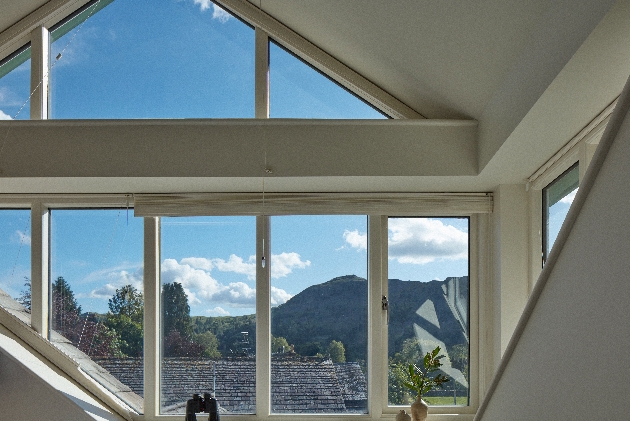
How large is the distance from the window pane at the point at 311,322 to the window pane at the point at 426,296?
233 mm

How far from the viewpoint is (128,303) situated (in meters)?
4.22

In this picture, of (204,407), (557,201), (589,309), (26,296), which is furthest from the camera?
(26,296)

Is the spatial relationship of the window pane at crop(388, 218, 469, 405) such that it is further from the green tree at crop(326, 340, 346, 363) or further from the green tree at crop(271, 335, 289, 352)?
the green tree at crop(271, 335, 289, 352)

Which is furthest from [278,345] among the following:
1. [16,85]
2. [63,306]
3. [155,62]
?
[16,85]

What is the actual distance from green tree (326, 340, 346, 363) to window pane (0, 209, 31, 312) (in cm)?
190

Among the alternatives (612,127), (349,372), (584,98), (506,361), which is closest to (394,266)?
(349,372)

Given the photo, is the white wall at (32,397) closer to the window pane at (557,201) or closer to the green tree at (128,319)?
the green tree at (128,319)

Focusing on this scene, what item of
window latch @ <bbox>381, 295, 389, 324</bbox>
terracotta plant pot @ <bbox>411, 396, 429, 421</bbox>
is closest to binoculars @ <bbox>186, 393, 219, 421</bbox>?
terracotta plant pot @ <bbox>411, 396, 429, 421</bbox>

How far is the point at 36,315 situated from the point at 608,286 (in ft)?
11.7

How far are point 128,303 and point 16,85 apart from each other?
1467 mm

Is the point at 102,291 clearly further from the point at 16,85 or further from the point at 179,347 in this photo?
the point at 16,85

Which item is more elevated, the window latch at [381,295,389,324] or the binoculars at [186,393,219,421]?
the window latch at [381,295,389,324]

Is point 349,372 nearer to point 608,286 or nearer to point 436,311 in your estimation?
point 436,311

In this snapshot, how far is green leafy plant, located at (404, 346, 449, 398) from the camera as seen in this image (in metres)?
3.96
